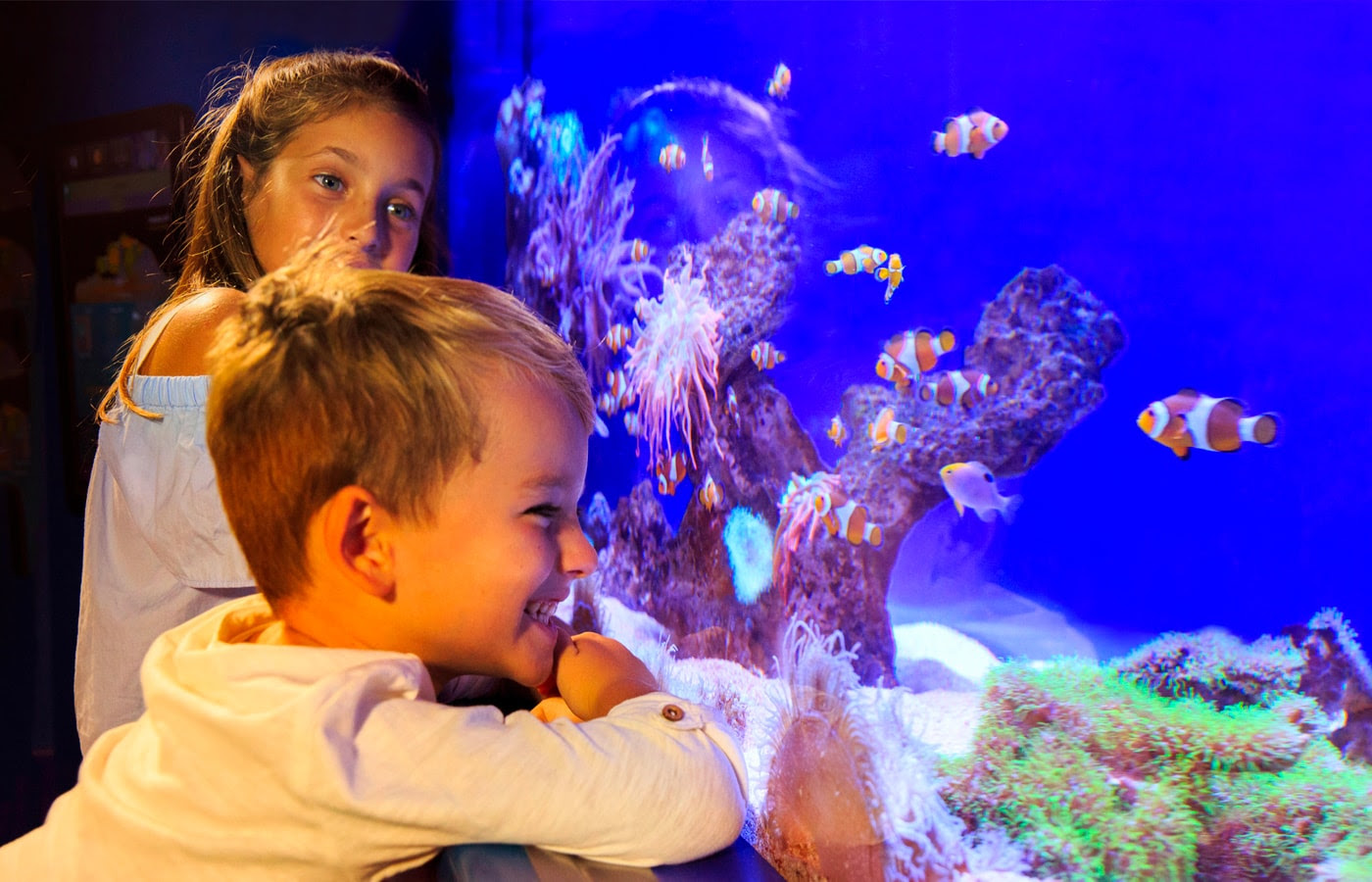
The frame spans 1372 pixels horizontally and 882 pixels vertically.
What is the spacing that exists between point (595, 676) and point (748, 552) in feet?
7.12

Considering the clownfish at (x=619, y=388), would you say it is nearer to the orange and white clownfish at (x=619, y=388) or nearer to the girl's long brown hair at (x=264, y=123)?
the orange and white clownfish at (x=619, y=388)

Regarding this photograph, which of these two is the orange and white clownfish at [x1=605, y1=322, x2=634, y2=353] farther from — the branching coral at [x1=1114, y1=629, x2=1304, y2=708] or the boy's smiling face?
the boy's smiling face

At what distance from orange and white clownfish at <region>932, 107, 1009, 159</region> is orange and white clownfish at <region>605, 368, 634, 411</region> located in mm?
1727

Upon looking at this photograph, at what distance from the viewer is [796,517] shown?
9.64 feet

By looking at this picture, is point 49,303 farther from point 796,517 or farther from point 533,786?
point 533,786

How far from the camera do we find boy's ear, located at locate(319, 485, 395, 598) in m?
0.84

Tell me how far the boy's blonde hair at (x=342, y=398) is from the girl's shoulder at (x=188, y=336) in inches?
30.9

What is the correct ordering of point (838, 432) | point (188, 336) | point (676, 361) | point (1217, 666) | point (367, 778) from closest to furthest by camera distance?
point (367, 778) < point (188, 336) < point (1217, 666) < point (838, 432) < point (676, 361)

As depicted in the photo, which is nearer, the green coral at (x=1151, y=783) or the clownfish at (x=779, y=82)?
the green coral at (x=1151, y=783)

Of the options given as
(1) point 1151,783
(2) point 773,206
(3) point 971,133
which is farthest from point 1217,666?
(2) point 773,206

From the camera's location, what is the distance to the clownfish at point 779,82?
111 inches

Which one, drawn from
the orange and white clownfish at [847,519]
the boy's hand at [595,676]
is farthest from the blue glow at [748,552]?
the boy's hand at [595,676]

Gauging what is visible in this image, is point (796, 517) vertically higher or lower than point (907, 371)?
lower

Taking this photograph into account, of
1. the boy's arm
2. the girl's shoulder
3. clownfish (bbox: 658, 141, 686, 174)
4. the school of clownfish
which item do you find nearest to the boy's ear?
the boy's arm
